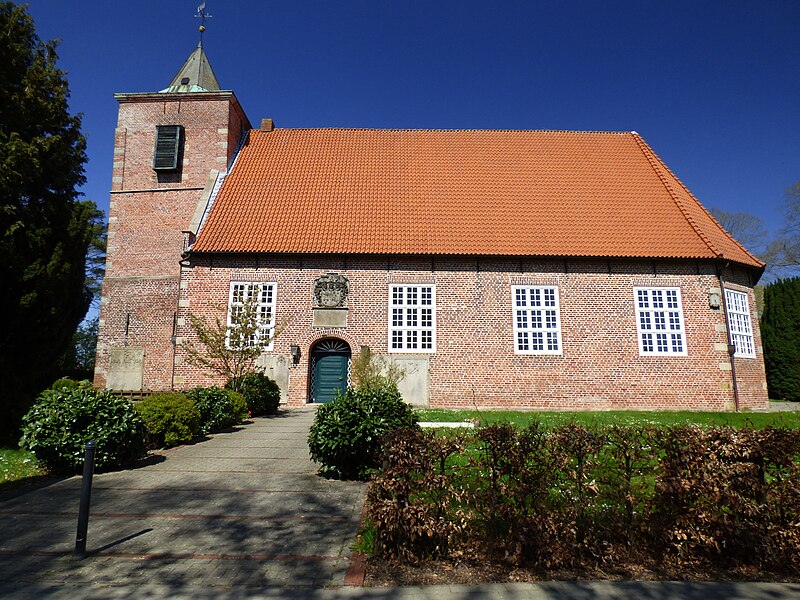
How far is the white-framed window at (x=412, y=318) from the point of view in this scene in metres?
16.1

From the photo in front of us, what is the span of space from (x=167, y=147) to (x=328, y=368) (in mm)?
11700

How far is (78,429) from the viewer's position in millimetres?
7215

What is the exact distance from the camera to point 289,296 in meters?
16.4

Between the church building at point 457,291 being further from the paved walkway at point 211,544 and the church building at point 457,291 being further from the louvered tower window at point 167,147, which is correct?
the paved walkway at point 211,544

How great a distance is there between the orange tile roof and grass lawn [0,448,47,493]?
8722mm

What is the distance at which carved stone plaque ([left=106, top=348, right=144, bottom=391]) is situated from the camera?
699 inches

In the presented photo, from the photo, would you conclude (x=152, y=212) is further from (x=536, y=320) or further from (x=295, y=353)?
(x=536, y=320)

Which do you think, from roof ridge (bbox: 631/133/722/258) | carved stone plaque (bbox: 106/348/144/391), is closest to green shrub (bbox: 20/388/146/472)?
carved stone plaque (bbox: 106/348/144/391)

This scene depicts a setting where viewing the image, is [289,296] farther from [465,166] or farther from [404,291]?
[465,166]

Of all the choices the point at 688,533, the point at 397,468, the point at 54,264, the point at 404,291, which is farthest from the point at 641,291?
the point at 54,264

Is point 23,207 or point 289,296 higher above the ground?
point 23,207

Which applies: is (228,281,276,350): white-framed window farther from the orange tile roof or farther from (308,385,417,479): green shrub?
(308,385,417,479): green shrub

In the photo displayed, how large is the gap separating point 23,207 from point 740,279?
2218 centimetres

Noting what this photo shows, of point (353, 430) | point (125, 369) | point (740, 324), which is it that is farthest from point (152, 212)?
point (740, 324)
